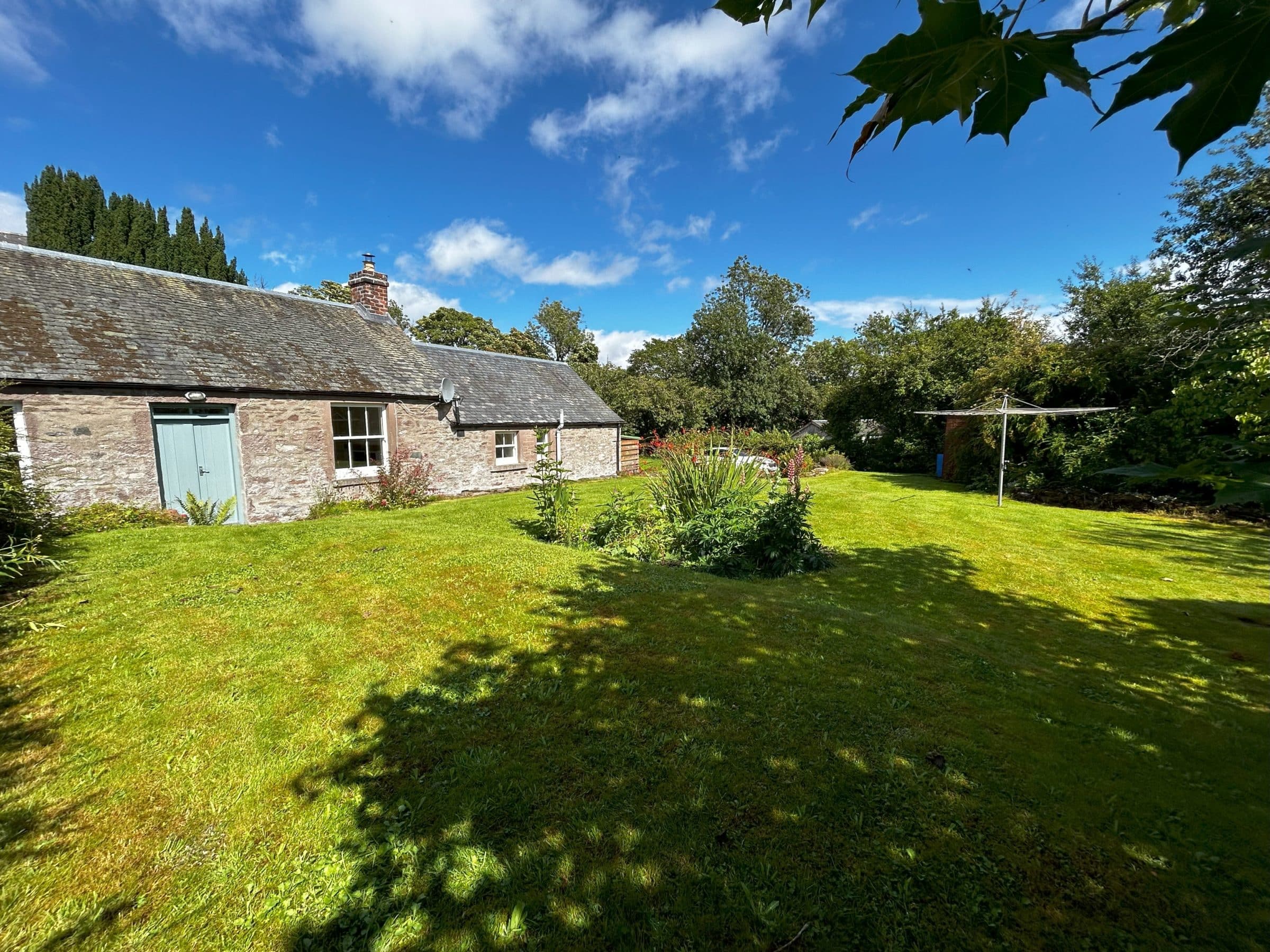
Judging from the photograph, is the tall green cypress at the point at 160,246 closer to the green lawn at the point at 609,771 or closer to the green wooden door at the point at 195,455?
the green wooden door at the point at 195,455

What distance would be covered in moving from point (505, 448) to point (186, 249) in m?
31.9

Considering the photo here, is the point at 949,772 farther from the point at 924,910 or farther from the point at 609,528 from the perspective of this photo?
the point at 609,528

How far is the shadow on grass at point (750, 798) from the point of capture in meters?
1.84

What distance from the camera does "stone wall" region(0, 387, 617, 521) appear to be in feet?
27.8

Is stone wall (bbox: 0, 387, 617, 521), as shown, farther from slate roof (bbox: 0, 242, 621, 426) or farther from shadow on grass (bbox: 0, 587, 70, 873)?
shadow on grass (bbox: 0, 587, 70, 873)

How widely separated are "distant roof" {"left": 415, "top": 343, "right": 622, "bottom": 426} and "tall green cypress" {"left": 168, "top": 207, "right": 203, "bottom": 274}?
88.2 feet

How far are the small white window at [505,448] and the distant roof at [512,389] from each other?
1.53 ft

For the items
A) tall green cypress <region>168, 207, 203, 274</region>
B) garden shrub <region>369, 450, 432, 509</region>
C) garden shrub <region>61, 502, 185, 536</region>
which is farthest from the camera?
tall green cypress <region>168, 207, 203, 274</region>

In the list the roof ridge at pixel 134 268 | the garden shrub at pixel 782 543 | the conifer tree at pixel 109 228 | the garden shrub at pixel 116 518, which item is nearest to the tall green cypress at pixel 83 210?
the conifer tree at pixel 109 228

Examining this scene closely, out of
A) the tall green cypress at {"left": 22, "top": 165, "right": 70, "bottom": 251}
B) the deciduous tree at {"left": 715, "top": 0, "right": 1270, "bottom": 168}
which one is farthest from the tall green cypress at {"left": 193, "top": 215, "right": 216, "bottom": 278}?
the deciduous tree at {"left": 715, "top": 0, "right": 1270, "bottom": 168}

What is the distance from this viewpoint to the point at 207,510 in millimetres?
9672

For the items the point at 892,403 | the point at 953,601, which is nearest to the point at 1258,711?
the point at 953,601

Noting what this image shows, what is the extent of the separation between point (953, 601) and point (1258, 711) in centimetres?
254

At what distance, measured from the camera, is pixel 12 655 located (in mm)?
3660
